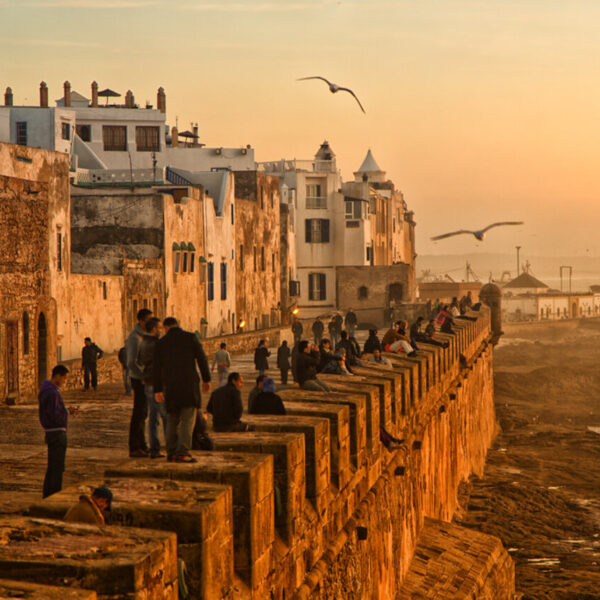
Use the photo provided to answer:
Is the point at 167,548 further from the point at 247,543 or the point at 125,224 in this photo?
the point at 125,224

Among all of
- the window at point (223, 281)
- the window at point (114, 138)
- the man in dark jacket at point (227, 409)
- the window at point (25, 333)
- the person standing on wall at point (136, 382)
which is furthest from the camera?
the window at point (114, 138)

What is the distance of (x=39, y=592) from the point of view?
3975mm

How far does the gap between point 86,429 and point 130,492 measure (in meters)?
9.50

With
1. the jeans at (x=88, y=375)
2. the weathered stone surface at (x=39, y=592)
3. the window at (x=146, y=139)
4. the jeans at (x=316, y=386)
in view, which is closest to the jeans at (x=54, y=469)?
the jeans at (x=316, y=386)

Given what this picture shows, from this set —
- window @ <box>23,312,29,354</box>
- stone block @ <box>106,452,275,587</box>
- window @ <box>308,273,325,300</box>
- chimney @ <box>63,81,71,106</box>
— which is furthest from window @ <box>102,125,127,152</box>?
stone block @ <box>106,452,275,587</box>

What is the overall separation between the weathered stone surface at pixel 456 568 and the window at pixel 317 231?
159ft

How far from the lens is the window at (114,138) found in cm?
5994

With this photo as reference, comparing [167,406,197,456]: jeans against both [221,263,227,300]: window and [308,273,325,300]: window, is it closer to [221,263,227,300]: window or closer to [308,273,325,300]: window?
[221,263,227,300]: window

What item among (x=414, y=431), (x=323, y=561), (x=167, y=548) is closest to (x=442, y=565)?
(x=414, y=431)

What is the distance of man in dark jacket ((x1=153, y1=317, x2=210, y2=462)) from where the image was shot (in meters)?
7.70

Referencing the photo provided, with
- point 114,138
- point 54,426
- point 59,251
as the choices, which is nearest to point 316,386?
point 54,426

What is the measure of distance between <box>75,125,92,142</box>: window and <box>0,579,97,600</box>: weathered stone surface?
2250 inches

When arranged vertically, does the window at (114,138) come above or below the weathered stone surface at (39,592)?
above

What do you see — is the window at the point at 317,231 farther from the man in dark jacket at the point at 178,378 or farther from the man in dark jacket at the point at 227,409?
the man in dark jacket at the point at 178,378
